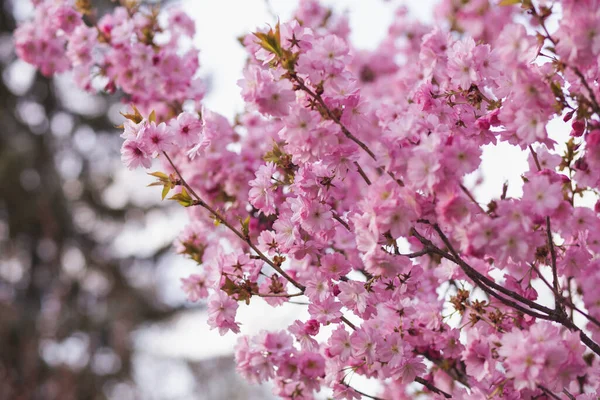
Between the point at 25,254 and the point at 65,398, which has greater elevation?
the point at 25,254

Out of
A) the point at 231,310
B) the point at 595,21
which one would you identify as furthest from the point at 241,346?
the point at 595,21

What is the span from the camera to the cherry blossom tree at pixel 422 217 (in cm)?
125

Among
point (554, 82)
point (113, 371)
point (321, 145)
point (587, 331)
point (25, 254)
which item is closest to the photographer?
point (554, 82)

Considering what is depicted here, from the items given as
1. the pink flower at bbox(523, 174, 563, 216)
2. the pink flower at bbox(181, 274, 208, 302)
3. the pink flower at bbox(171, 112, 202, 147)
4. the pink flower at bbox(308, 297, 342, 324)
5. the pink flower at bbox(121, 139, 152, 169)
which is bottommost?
the pink flower at bbox(308, 297, 342, 324)

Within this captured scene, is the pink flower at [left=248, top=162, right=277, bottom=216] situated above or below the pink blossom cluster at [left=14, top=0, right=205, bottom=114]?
below

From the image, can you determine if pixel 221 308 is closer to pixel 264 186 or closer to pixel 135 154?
pixel 264 186

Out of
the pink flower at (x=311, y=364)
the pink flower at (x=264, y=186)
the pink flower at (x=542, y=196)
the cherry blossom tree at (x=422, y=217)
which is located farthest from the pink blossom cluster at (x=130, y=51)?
the pink flower at (x=542, y=196)

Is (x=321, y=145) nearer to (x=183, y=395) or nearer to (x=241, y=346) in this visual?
(x=241, y=346)

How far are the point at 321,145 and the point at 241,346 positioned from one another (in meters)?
0.80

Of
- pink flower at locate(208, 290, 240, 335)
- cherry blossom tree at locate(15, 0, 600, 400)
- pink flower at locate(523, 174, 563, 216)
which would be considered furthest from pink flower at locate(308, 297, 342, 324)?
pink flower at locate(523, 174, 563, 216)

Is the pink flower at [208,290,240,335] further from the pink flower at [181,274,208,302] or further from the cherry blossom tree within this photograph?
the pink flower at [181,274,208,302]

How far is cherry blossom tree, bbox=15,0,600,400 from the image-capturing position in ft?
4.09

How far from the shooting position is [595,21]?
1.13m

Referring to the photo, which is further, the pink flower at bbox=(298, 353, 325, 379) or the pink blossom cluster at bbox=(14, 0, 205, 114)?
the pink blossom cluster at bbox=(14, 0, 205, 114)
